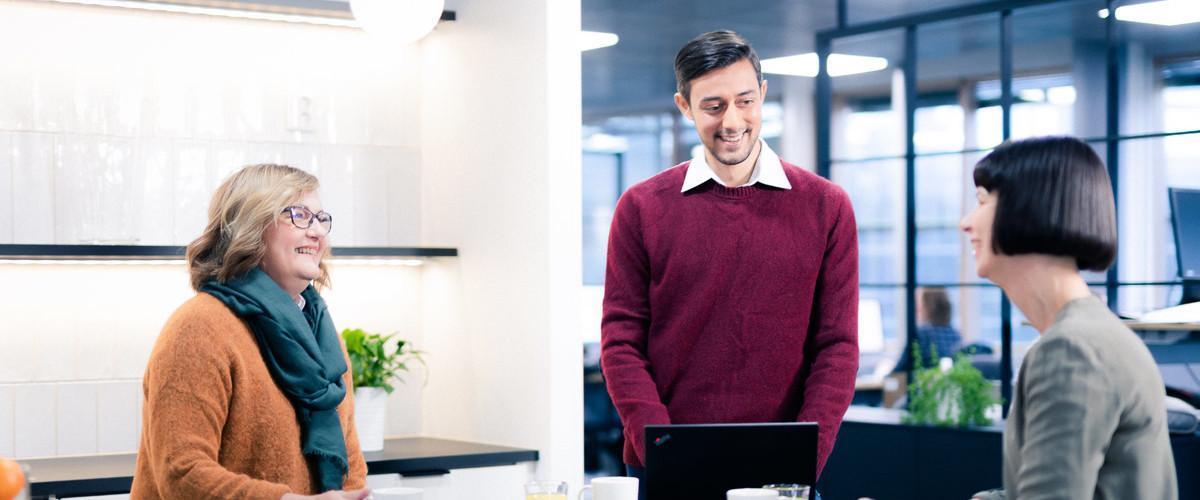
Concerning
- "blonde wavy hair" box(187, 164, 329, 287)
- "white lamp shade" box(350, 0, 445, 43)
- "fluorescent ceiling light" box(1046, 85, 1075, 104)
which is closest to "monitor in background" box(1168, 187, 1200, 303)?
"white lamp shade" box(350, 0, 445, 43)

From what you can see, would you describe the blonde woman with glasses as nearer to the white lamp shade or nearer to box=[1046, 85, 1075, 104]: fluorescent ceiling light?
the white lamp shade

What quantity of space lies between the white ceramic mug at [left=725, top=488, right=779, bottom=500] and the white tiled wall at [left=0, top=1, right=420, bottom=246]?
260 centimetres

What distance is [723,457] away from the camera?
2086 millimetres

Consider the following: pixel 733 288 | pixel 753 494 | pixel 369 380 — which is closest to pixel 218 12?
pixel 369 380

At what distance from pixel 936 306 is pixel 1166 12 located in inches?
111

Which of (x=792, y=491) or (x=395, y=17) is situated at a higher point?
(x=395, y=17)

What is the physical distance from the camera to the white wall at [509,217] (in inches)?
157

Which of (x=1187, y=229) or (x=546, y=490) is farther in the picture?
(x=1187, y=229)

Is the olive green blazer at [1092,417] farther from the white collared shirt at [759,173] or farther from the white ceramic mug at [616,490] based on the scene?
the white collared shirt at [759,173]

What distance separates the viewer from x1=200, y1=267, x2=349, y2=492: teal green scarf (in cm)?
251

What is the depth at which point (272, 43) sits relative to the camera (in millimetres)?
4258

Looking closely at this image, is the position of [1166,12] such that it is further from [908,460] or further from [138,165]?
[138,165]

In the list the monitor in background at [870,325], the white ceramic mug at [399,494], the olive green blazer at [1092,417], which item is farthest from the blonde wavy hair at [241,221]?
the monitor in background at [870,325]

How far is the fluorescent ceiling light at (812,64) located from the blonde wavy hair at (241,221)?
8.82 metres
